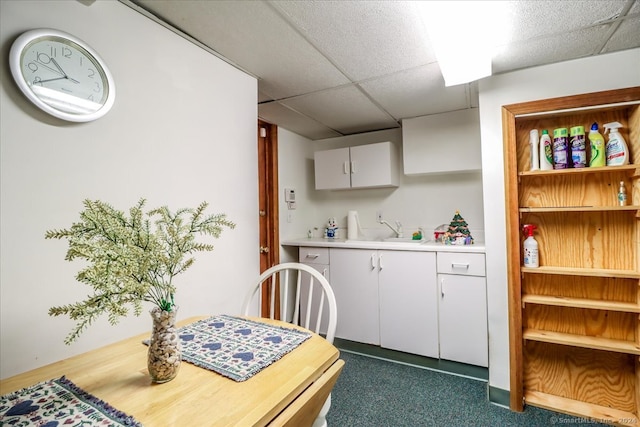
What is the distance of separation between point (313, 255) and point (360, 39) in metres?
1.90

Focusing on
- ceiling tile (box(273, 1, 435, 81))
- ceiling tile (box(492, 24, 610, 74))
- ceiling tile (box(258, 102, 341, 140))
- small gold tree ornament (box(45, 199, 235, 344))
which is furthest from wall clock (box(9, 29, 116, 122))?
ceiling tile (box(492, 24, 610, 74))

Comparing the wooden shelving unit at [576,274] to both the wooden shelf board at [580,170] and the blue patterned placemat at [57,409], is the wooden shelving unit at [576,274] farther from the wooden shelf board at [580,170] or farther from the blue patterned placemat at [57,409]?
the blue patterned placemat at [57,409]

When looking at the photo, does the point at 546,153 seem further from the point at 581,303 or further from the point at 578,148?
the point at 581,303

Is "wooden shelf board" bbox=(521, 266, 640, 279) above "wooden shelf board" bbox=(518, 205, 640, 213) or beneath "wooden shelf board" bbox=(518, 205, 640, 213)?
beneath

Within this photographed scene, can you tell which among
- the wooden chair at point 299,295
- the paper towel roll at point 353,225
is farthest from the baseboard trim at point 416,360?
the paper towel roll at point 353,225

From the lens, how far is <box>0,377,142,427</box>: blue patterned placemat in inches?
27.9

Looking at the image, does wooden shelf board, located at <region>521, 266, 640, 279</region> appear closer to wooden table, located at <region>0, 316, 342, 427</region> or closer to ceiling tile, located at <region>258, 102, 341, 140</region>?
wooden table, located at <region>0, 316, 342, 427</region>

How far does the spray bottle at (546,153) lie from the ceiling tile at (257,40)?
1.33 meters

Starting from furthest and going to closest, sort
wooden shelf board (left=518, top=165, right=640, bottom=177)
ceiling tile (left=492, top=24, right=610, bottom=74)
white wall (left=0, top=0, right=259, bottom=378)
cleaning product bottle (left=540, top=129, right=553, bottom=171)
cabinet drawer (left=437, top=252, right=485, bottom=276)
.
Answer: cabinet drawer (left=437, top=252, right=485, bottom=276)
cleaning product bottle (left=540, top=129, right=553, bottom=171)
wooden shelf board (left=518, top=165, right=640, bottom=177)
ceiling tile (left=492, top=24, right=610, bottom=74)
white wall (left=0, top=0, right=259, bottom=378)

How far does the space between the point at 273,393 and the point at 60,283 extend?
34.2 inches

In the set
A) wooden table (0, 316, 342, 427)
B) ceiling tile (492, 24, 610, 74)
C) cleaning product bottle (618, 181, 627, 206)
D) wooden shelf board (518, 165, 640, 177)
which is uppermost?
ceiling tile (492, 24, 610, 74)

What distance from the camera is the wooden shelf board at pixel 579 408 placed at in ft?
5.78

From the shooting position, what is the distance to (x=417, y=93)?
228 cm

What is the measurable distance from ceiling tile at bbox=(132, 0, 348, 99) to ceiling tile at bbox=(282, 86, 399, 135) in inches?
7.7
